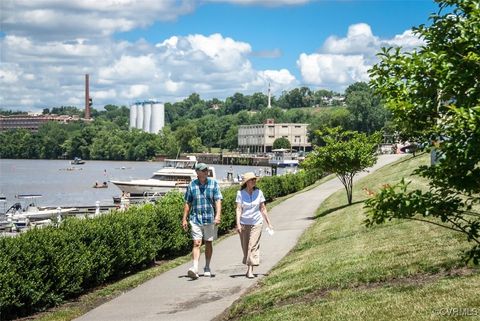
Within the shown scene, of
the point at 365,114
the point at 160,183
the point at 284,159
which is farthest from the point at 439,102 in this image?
the point at 365,114

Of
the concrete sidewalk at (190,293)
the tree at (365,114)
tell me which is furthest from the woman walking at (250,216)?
the tree at (365,114)

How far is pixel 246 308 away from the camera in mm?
9766

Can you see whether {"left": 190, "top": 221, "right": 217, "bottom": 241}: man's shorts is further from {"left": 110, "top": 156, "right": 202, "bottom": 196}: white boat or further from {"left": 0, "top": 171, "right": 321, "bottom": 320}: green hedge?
{"left": 110, "top": 156, "right": 202, "bottom": 196}: white boat

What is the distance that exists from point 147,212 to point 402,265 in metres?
6.78

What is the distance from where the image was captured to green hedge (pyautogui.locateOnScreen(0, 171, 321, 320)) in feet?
34.3

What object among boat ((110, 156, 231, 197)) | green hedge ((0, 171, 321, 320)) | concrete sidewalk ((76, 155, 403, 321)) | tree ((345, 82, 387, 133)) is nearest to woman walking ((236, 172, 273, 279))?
concrete sidewalk ((76, 155, 403, 321))

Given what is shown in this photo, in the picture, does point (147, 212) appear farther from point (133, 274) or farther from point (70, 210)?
Answer: point (70, 210)

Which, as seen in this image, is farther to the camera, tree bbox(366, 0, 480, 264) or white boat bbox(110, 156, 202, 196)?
white boat bbox(110, 156, 202, 196)

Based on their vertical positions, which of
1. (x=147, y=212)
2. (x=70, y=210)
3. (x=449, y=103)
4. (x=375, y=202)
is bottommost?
Answer: (x=70, y=210)

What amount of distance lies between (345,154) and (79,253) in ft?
61.8

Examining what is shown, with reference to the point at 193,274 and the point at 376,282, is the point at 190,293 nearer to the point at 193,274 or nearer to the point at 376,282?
the point at 193,274

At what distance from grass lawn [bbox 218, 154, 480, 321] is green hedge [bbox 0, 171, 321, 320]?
114 inches

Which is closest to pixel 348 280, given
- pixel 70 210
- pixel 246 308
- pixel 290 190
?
pixel 246 308

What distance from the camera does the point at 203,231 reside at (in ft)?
41.3
